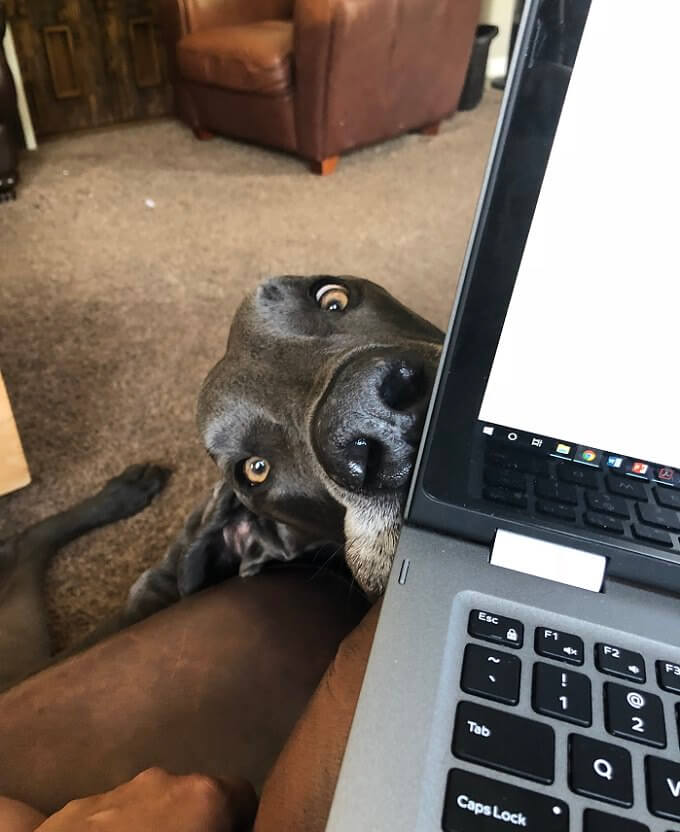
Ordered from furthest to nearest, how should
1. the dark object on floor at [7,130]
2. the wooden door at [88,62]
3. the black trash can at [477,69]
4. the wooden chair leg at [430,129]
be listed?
the black trash can at [477,69]
the wooden chair leg at [430,129]
the wooden door at [88,62]
the dark object on floor at [7,130]

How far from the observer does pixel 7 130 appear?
247 centimetres

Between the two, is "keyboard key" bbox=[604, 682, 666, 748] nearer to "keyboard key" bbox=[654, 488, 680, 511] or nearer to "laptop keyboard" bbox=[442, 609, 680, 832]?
"laptop keyboard" bbox=[442, 609, 680, 832]

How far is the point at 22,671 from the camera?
1020 millimetres

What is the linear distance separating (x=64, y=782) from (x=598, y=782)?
48 cm

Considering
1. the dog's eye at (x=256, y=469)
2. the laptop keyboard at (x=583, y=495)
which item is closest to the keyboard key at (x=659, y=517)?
the laptop keyboard at (x=583, y=495)

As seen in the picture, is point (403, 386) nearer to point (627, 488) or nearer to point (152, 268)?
point (627, 488)

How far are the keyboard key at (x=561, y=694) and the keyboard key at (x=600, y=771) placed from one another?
0.01 metres

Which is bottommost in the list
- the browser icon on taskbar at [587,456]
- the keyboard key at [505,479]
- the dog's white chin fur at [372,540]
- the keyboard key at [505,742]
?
the dog's white chin fur at [372,540]

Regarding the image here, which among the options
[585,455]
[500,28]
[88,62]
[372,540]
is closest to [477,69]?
[500,28]

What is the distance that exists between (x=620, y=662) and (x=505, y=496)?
0.42 ft

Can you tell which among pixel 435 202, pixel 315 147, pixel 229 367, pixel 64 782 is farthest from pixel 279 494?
pixel 315 147

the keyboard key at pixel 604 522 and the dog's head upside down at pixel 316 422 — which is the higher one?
the keyboard key at pixel 604 522

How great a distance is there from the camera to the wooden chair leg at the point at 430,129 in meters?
3.27

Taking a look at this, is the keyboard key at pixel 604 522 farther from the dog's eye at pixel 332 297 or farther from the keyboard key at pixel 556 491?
the dog's eye at pixel 332 297
